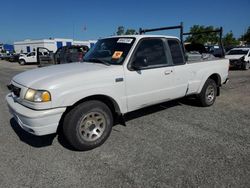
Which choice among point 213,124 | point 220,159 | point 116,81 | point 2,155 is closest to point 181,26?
point 213,124

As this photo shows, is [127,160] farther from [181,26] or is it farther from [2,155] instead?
[181,26]

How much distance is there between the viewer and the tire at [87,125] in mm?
3193

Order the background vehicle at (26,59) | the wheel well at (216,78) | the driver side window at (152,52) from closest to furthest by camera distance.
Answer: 1. the driver side window at (152,52)
2. the wheel well at (216,78)
3. the background vehicle at (26,59)

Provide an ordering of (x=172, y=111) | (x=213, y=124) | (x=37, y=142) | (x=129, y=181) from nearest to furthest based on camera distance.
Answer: (x=129, y=181) → (x=37, y=142) → (x=213, y=124) → (x=172, y=111)

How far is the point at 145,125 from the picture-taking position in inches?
175

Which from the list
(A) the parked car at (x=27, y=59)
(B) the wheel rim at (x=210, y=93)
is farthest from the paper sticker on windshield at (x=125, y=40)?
(A) the parked car at (x=27, y=59)

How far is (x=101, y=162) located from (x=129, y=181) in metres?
0.61

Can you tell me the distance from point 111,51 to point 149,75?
87 centimetres

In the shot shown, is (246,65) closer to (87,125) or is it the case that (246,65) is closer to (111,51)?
(111,51)

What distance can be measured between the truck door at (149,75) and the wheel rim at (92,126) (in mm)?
611

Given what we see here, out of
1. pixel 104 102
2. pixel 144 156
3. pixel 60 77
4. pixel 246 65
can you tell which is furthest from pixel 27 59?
pixel 144 156

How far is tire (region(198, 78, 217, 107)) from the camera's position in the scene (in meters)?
5.39

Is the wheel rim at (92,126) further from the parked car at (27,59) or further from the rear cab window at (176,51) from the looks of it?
the parked car at (27,59)

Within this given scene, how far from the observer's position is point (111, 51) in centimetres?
409
